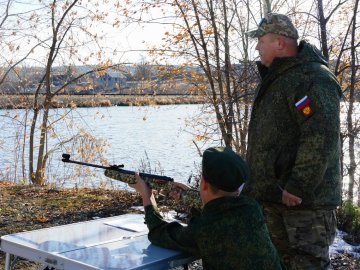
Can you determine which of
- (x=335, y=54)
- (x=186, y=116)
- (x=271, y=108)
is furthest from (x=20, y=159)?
(x=271, y=108)

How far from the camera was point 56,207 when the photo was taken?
22.7ft

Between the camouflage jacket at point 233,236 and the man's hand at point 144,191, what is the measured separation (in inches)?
18.2

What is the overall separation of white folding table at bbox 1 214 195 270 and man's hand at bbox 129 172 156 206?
0.19m

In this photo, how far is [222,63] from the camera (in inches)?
340

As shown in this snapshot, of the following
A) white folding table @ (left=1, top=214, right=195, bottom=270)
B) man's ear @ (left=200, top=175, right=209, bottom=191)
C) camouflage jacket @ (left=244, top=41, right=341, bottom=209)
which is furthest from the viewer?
camouflage jacket @ (left=244, top=41, right=341, bottom=209)

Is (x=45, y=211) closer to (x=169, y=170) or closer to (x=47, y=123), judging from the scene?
(x=169, y=170)

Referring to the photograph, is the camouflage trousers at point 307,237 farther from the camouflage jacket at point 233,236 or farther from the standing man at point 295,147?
the camouflage jacket at point 233,236

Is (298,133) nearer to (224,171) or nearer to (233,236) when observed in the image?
(224,171)

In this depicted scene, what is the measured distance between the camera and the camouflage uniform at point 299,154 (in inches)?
124

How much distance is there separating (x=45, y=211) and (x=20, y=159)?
→ 22.0 ft

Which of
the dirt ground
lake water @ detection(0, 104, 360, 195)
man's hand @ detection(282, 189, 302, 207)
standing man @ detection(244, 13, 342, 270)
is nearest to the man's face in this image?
standing man @ detection(244, 13, 342, 270)

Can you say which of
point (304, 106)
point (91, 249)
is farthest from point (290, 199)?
point (91, 249)

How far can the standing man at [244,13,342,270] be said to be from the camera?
10.3ft

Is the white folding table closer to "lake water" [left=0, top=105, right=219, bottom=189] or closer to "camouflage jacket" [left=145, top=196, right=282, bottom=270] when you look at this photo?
"camouflage jacket" [left=145, top=196, right=282, bottom=270]
